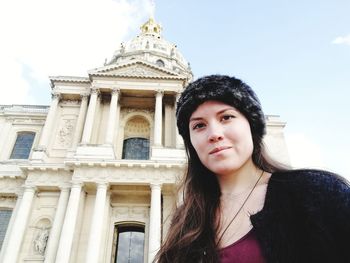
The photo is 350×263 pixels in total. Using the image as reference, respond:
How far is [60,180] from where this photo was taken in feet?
55.3

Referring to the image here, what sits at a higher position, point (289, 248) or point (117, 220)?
point (117, 220)

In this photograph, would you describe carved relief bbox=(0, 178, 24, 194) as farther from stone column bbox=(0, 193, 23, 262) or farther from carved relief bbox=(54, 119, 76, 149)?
carved relief bbox=(54, 119, 76, 149)

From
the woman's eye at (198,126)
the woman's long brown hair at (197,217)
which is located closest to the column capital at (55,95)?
the woman's long brown hair at (197,217)

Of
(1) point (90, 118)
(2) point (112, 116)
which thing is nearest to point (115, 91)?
(2) point (112, 116)

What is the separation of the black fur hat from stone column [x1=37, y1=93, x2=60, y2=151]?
17.8 metres

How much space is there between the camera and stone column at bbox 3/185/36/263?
575 inches

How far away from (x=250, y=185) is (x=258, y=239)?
48 centimetres

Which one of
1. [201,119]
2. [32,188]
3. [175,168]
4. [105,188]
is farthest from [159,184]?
[201,119]

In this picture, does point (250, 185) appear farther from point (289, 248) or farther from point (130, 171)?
point (130, 171)

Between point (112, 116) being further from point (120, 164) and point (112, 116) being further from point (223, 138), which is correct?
point (223, 138)

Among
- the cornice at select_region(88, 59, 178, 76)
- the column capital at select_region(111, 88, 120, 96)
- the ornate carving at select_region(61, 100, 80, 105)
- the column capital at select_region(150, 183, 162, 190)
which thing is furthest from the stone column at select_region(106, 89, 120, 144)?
the column capital at select_region(150, 183, 162, 190)

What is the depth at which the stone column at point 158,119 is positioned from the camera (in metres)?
18.5

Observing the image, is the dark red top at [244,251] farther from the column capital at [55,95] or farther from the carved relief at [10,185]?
the column capital at [55,95]

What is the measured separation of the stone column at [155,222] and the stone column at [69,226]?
3623mm
